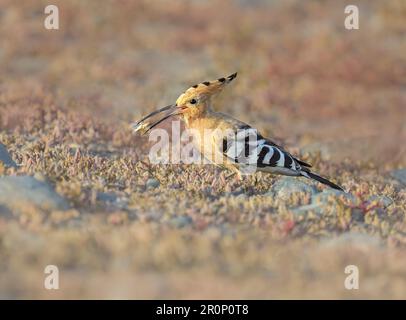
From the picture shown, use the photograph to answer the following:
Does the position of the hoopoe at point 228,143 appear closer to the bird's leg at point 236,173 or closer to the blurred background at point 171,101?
the bird's leg at point 236,173

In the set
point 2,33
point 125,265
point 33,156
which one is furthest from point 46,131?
point 2,33

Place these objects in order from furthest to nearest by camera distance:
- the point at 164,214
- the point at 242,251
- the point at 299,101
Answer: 1. the point at 299,101
2. the point at 164,214
3. the point at 242,251

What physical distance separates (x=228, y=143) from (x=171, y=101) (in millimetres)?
7248

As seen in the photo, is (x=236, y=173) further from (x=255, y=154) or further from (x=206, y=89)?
(x=206, y=89)

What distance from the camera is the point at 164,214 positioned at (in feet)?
25.0

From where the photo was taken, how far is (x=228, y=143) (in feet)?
29.4

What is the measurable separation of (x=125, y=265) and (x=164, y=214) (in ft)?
4.26

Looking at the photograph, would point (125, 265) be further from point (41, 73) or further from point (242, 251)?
point (41, 73)

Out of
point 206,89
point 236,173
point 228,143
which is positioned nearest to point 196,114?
point 206,89

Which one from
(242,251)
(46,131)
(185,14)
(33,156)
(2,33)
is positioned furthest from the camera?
(185,14)

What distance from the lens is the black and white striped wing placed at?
8.95 m

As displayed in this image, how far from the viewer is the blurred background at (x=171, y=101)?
6453 millimetres

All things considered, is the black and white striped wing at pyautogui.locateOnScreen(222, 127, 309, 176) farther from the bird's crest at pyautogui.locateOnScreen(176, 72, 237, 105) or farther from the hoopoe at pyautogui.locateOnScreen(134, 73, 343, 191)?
the bird's crest at pyautogui.locateOnScreen(176, 72, 237, 105)
